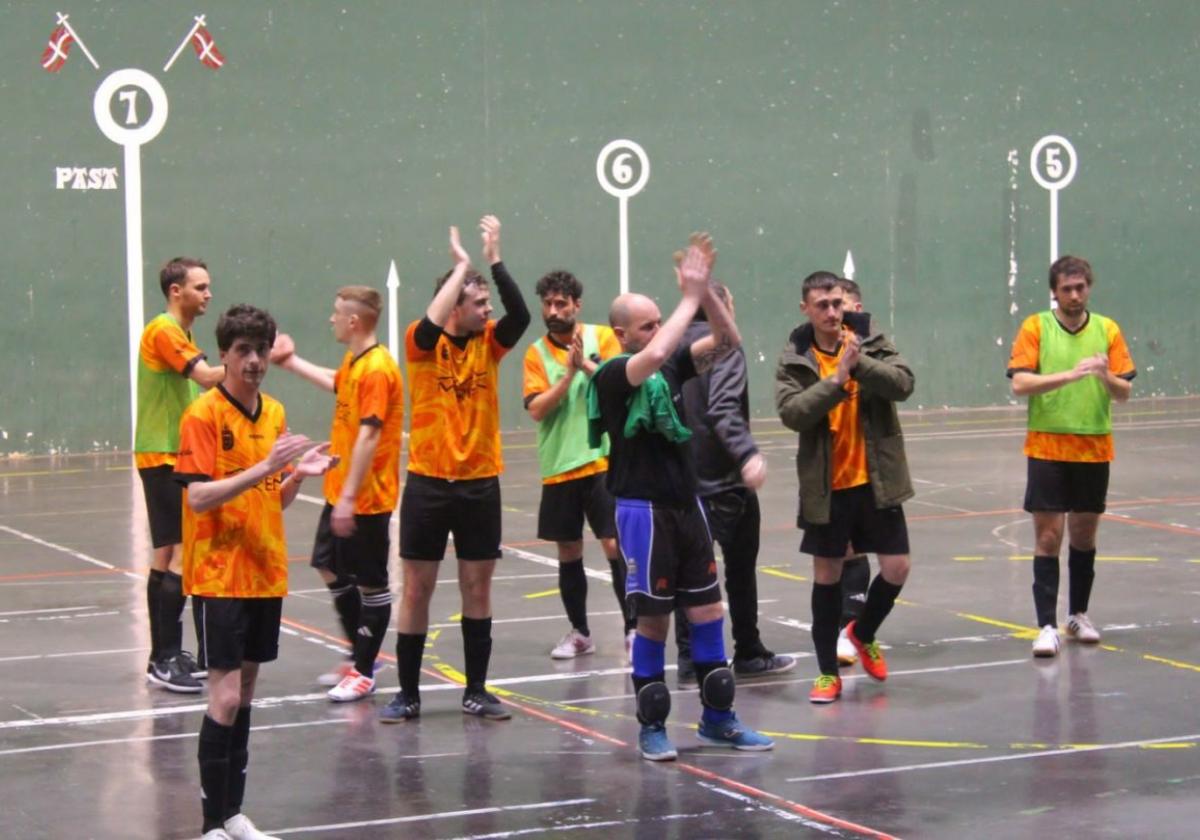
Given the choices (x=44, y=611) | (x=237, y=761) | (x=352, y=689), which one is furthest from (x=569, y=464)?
(x=44, y=611)

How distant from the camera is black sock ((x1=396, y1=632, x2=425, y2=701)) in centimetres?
833

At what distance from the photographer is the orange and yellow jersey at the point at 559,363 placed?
959cm

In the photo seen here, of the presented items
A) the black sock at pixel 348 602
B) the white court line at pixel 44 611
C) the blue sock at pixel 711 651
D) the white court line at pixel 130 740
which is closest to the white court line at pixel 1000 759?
the blue sock at pixel 711 651

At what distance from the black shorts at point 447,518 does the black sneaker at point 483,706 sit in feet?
2.01

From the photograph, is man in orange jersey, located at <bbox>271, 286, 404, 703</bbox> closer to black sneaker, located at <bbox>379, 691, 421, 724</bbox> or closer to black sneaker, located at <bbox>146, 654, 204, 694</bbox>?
black sneaker, located at <bbox>379, 691, 421, 724</bbox>

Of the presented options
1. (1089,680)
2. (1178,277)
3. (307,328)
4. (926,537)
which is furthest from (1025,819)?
(1178,277)

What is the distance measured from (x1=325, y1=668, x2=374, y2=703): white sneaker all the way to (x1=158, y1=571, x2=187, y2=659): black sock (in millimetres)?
854

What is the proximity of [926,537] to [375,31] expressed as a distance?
1043 centimetres

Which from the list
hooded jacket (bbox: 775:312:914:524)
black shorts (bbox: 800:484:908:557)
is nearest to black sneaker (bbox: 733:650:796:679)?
black shorts (bbox: 800:484:908:557)

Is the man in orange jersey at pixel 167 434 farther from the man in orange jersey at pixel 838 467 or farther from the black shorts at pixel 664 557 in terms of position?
the man in orange jersey at pixel 838 467

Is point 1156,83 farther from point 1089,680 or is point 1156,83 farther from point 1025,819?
point 1025,819

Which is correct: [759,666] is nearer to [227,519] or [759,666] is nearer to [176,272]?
[176,272]

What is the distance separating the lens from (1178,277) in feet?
83.4

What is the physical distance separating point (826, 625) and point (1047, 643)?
146 cm
